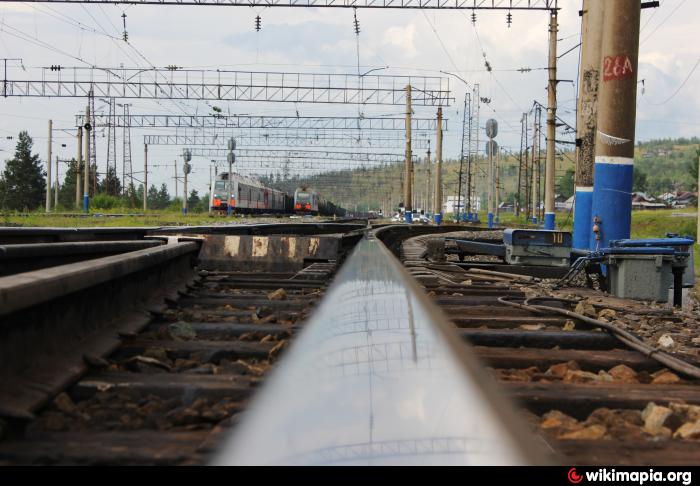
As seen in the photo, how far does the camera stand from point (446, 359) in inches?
80.6

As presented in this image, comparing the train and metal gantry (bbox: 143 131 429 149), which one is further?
metal gantry (bbox: 143 131 429 149)

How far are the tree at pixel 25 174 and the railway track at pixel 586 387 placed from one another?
9790cm

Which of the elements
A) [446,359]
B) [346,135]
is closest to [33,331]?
[446,359]

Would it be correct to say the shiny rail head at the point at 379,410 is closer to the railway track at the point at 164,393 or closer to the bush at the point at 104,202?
the railway track at the point at 164,393

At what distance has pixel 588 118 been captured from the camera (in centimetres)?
1662

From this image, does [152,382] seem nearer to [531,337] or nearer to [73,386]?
[73,386]

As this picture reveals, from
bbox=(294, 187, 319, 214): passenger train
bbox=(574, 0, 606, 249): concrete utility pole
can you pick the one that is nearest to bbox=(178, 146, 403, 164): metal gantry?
bbox=(294, 187, 319, 214): passenger train

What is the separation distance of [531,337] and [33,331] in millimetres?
2599

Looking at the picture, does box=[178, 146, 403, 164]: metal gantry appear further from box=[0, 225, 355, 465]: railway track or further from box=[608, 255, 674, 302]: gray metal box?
box=[0, 225, 355, 465]: railway track

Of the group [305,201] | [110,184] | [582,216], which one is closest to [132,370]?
[582,216]

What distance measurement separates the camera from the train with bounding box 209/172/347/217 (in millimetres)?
49812

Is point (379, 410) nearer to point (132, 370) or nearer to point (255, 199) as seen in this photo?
point (132, 370)

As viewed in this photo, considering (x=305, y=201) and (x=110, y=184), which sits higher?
(x=110, y=184)

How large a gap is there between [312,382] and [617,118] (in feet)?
37.9
